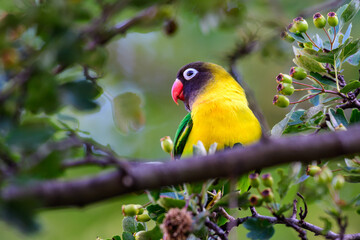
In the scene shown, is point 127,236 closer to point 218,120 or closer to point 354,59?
point 218,120

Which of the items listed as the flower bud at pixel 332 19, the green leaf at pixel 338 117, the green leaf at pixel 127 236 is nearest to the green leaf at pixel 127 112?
the green leaf at pixel 127 236

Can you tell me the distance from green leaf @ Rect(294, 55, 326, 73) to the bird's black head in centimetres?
90

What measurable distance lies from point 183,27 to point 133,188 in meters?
3.09

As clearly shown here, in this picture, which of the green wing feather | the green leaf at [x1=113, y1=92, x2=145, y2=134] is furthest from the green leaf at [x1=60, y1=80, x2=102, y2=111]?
the green wing feather

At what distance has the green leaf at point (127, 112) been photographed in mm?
1082

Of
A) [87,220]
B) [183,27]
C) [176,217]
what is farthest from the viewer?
[183,27]

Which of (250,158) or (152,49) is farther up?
(152,49)

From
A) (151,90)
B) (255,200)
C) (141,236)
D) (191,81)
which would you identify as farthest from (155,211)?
(151,90)

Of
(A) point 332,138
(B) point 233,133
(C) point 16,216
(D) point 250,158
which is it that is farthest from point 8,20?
(B) point 233,133

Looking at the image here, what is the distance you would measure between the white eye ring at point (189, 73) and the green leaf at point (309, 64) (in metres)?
1.07

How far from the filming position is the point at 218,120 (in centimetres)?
172

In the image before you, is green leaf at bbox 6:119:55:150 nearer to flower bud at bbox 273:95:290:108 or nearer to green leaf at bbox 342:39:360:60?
flower bud at bbox 273:95:290:108

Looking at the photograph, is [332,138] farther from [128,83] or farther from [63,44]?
[128,83]

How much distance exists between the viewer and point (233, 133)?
1.67 meters
